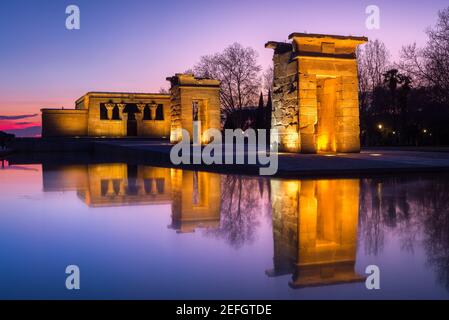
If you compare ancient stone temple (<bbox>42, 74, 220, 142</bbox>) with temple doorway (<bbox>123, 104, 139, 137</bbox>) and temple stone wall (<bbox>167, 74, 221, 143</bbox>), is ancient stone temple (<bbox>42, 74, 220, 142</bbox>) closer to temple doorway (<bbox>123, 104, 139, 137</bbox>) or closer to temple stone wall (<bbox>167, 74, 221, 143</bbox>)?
temple doorway (<bbox>123, 104, 139, 137</bbox>)

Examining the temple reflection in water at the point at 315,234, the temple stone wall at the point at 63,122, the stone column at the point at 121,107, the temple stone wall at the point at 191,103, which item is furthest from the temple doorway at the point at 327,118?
the temple stone wall at the point at 63,122

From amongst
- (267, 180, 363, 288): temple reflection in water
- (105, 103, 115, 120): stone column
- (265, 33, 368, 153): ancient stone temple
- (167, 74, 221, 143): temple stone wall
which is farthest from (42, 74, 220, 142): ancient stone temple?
(267, 180, 363, 288): temple reflection in water

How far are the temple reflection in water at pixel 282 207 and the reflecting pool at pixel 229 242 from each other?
0.07 ft

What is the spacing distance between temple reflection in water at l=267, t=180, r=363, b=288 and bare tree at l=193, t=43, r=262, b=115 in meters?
31.9

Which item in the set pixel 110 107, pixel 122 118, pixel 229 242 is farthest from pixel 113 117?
pixel 229 242

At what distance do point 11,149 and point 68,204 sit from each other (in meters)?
26.3

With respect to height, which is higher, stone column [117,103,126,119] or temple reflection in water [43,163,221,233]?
stone column [117,103,126,119]

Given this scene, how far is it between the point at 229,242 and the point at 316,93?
1386 centimetres

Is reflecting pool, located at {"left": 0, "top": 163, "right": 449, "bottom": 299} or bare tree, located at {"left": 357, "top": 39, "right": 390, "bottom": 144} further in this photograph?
bare tree, located at {"left": 357, "top": 39, "right": 390, "bottom": 144}

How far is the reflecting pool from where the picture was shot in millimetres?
3469

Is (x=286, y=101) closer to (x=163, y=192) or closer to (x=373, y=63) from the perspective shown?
(x=163, y=192)

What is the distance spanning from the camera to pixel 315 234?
204 inches
